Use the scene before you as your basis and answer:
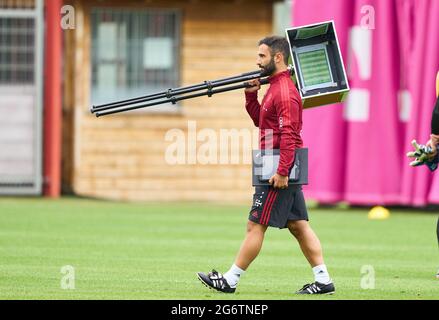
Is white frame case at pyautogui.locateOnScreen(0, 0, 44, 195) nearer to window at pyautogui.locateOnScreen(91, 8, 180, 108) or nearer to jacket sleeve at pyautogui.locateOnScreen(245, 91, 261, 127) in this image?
window at pyautogui.locateOnScreen(91, 8, 180, 108)

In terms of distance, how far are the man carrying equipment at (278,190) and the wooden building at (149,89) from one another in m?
→ 13.0

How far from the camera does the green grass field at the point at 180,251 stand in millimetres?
9664

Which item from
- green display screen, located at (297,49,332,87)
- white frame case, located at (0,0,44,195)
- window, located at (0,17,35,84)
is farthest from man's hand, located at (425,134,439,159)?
window, located at (0,17,35,84)

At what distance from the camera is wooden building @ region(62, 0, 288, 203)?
22297 mm

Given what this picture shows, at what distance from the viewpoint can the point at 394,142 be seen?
64.8 feet

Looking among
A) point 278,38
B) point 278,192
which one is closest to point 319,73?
point 278,38

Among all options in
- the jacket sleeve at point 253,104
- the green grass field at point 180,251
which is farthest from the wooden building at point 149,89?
the jacket sleeve at point 253,104

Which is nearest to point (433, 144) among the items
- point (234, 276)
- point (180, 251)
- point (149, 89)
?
point (234, 276)

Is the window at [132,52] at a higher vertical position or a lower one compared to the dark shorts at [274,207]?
higher

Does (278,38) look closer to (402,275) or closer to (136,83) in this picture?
(402,275)

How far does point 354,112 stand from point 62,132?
5783mm

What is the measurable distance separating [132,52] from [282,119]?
1389 centimetres

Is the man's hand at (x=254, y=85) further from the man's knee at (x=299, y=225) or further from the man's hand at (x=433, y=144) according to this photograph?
the man's hand at (x=433, y=144)

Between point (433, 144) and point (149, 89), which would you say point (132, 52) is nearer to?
point (149, 89)
